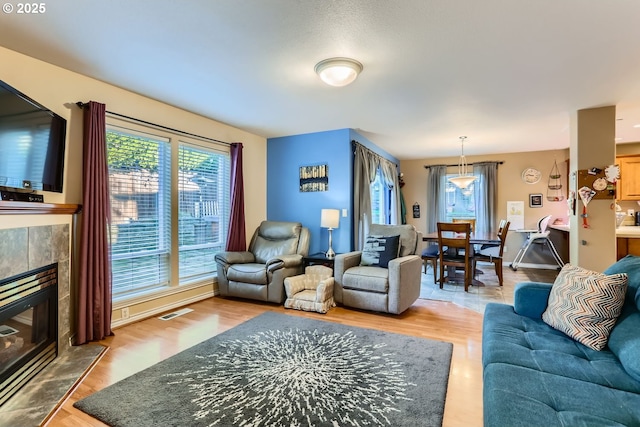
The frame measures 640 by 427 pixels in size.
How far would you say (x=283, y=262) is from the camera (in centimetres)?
388

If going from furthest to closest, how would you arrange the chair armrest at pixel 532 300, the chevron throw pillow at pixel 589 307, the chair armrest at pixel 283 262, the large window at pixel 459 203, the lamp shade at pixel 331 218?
the large window at pixel 459 203
the lamp shade at pixel 331 218
the chair armrest at pixel 283 262
the chair armrest at pixel 532 300
the chevron throw pillow at pixel 589 307

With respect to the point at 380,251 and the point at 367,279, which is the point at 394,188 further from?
the point at 367,279

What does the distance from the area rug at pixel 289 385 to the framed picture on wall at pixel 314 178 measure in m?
2.43

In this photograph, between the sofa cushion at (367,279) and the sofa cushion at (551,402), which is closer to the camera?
the sofa cushion at (551,402)

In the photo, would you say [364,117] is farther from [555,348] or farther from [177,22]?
[555,348]

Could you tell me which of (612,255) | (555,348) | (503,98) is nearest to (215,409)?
(555,348)

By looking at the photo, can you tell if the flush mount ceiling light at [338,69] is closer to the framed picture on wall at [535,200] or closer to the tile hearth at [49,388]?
the tile hearth at [49,388]

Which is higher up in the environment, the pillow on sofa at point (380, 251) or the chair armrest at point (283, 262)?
the pillow on sofa at point (380, 251)

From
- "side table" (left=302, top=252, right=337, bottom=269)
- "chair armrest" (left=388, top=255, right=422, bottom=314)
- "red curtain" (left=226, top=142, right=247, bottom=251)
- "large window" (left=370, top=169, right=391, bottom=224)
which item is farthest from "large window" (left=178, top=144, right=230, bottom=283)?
"large window" (left=370, top=169, right=391, bottom=224)

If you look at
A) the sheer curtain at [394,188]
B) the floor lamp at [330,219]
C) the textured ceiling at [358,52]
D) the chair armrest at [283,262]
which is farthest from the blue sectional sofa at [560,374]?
the sheer curtain at [394,188]

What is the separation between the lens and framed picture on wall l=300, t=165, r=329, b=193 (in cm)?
471

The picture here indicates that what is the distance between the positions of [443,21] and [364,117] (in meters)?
2.10

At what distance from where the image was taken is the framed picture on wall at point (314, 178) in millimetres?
4711

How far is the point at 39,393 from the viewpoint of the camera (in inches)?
77.5
